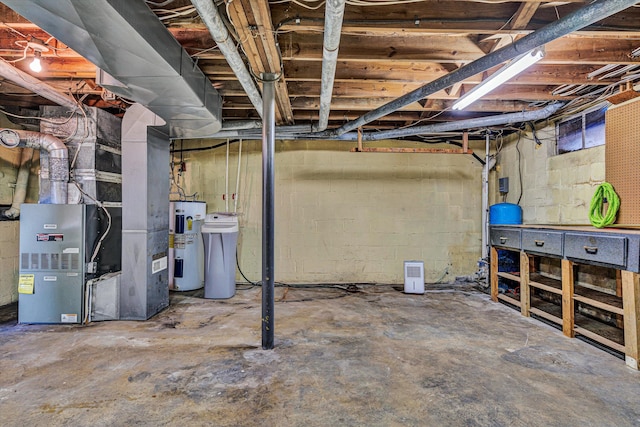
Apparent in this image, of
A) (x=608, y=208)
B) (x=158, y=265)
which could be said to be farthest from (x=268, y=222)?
(x=608, y=208)

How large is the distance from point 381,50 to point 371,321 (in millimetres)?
2512

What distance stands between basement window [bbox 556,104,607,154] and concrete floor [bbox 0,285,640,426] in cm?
198

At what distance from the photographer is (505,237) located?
3.51 meters

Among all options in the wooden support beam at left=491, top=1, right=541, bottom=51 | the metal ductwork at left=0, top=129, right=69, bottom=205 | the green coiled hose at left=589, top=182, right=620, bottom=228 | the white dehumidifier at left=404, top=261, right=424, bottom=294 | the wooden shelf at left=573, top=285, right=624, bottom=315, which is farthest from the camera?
the white dehumidifier at left=404, top=261, right=424, bottom=294

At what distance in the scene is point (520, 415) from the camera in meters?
1.67

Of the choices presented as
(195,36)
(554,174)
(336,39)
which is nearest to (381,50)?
(336,39)

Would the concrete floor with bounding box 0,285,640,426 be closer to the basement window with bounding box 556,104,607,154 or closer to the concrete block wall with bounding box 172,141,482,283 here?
the concrete block wall with bounding box 172,141,482,283

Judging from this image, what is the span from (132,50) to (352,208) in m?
3.44

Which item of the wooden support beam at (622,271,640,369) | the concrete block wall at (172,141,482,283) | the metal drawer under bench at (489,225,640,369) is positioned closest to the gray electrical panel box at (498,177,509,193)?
the concrete block wall at (172,141,482,283)

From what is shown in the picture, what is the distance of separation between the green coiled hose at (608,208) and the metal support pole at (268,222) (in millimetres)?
2870

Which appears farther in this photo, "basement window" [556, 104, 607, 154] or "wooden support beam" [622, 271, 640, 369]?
"basement window" [556, 104, 607, 154]

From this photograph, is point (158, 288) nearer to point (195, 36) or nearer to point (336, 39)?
point (195, 36)

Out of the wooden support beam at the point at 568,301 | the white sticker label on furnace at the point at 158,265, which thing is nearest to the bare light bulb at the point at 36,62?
the white sticker label on furnace at the point at 158,265

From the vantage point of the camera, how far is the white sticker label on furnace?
3.23 meters
